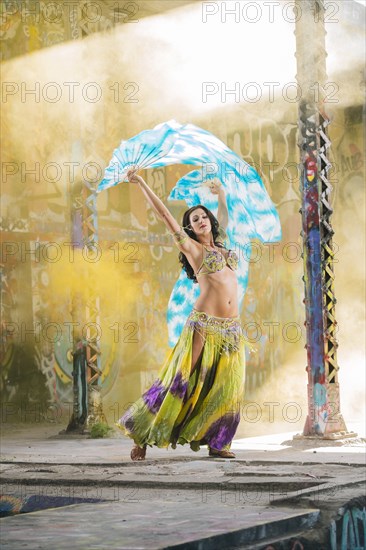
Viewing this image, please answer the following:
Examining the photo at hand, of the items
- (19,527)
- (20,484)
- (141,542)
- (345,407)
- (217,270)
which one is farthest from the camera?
(345,407)

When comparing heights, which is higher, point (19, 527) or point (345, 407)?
point (345, 407)

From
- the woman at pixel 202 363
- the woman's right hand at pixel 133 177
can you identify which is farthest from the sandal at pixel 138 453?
the woman's right hand at pixel 133 177

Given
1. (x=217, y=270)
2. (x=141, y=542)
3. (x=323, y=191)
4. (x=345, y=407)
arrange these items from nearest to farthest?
(x=141, y=542), (x=217, y=270), (x=323, y=191), (x=345, y=407)

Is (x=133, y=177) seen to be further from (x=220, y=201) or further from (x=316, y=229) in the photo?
(x=316, y=229)

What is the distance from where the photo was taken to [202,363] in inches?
357

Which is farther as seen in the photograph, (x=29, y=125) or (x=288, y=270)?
(x=288, y=270)

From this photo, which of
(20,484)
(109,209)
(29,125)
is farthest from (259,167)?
(20,484)

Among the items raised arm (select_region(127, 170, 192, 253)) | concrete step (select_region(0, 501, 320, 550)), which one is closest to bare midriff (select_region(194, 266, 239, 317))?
raised arm (select_region(127, 170, 192, 253))

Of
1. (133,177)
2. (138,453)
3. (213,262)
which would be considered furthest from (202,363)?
(133,177)

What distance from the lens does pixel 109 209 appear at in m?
16.7

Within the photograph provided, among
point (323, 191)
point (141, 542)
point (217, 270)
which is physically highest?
point (323, 191)

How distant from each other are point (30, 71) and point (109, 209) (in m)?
2.28

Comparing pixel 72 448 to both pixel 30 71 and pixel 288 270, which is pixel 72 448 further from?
pixel 288 270

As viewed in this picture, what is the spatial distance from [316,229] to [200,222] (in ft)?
8.92
